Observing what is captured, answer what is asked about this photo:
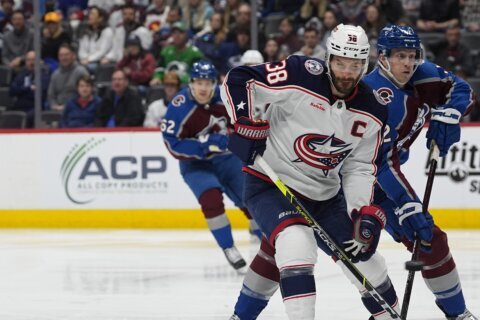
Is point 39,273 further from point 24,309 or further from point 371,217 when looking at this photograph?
point 371,217

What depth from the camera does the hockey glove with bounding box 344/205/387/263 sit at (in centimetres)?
389

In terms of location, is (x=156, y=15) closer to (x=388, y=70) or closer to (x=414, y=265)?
(x=388, y=70)

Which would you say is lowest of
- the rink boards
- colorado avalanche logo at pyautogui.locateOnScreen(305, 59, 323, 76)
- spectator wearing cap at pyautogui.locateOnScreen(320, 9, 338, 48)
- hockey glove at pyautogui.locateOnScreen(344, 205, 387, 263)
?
the rink boards

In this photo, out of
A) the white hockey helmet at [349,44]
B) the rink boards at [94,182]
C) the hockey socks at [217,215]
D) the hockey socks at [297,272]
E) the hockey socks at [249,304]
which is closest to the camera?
the hockey socks at [297,272]

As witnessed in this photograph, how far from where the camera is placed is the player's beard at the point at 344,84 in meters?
3.86

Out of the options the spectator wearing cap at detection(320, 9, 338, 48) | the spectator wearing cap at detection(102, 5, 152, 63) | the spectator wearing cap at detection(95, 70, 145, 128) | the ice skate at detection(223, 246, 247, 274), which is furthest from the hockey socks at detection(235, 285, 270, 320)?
the spectator wearing cap at detection(102, 5, 152, 63)

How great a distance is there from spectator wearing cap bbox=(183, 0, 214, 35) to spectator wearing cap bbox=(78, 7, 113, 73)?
0.76 metres

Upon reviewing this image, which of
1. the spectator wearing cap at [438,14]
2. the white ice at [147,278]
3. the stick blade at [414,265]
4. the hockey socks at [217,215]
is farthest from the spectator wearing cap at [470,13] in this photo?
the stick blade at [414,265]

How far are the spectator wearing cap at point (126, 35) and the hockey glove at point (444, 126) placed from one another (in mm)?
6217

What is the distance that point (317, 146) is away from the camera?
13.0 feet

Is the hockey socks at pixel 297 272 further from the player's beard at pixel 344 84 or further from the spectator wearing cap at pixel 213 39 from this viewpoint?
the spectator wearing cap at pixel 213 39

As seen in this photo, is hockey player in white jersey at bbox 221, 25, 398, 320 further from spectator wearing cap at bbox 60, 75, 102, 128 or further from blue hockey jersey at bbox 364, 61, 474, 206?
spectator wearing cap at bbox 60, 75, 102, 128

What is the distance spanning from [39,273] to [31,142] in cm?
287

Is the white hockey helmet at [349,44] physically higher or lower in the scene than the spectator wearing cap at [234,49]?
higher
